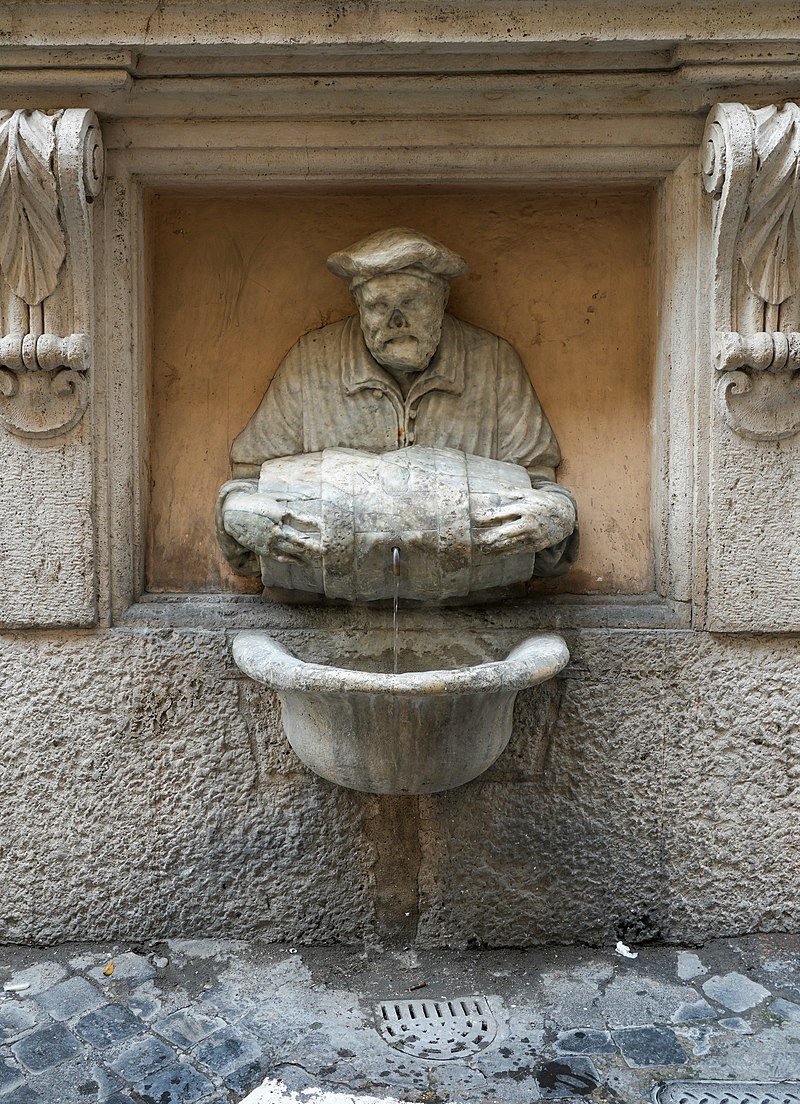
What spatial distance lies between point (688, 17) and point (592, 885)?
7.42ft

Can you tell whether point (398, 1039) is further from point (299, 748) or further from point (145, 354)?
point (145, 354)

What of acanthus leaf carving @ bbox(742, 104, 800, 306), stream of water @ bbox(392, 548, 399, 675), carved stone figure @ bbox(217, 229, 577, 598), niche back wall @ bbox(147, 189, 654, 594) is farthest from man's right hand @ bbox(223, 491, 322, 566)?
acanthus leaf carving @ bbox(742, 104, 800, 306)

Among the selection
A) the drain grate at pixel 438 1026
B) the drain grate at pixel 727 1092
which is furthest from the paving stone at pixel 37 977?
the drain grate at pixel 727 1092

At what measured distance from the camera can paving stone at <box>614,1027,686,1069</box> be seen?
226cm

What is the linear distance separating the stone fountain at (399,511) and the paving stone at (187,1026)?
645mm

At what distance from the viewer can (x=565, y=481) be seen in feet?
9.67

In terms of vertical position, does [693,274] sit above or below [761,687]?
above

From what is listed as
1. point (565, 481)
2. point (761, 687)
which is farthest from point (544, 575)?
point (761, 687)

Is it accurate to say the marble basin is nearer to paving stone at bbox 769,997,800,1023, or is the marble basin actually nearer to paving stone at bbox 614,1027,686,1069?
paving stone at bbox 614,1027,686,1069

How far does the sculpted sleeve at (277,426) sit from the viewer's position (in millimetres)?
2857

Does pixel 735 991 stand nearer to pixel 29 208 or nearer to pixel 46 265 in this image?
pixel 46 265

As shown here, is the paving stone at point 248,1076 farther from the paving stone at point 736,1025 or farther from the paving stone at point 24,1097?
the paving stone at point 736,1025

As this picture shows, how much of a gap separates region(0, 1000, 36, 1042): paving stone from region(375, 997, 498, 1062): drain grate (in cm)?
85

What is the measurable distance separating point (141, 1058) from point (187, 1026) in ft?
0.47
